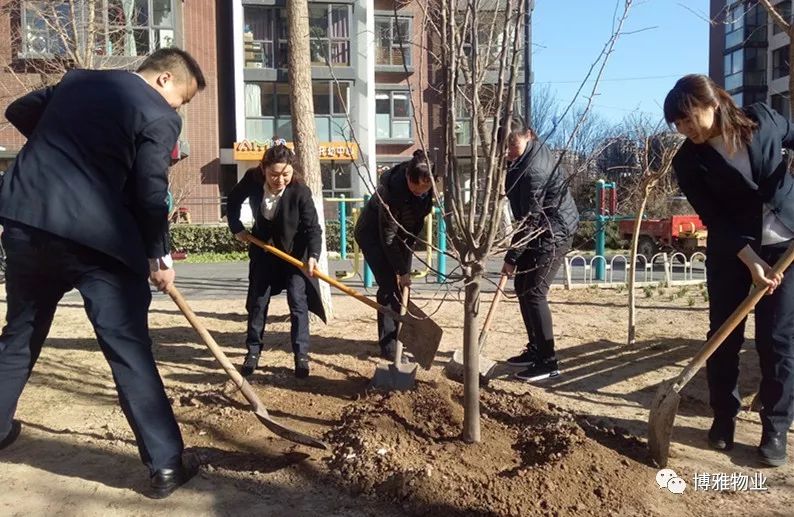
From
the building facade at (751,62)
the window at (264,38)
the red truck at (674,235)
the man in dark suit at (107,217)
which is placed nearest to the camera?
the man in dark suit at (107,217)

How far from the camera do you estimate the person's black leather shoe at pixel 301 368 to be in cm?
446

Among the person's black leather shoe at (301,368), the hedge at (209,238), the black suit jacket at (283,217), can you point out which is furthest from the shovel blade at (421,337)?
the hedge at (209,238)

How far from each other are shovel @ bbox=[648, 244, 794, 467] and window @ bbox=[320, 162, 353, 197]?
943 inches

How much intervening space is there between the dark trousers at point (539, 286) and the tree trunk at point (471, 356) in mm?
1410

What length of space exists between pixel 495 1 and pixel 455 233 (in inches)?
39.1

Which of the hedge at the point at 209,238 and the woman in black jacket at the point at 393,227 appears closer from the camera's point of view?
the woman in black jacket at the point at 393,227

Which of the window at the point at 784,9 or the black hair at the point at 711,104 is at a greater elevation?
the window at the point at 784,9

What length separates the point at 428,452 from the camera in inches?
115

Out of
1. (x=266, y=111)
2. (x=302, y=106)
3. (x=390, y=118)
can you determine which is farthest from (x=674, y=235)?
(x=266, y=111)

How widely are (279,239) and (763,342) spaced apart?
2.96m

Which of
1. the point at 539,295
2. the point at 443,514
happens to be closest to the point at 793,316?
the point at 539,295

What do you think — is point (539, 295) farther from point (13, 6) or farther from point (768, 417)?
point (13, 6)

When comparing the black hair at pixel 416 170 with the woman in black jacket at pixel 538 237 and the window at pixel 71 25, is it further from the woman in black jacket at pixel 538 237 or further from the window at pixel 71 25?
the window at pixel 71 25

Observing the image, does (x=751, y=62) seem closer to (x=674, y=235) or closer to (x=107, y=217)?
(x=674, y=235)
